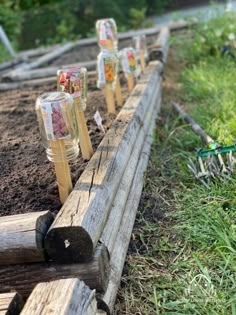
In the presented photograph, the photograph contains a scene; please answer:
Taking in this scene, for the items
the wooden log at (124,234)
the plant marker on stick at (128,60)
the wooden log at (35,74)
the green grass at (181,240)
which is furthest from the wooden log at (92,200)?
the wooden log at (35,74)

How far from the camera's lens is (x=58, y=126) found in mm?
1903

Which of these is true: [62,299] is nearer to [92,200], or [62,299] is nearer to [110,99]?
[92,200]

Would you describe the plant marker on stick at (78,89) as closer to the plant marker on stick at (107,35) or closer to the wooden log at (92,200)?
the wooden log at (92,200)

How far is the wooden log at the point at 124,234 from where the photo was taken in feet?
6.10

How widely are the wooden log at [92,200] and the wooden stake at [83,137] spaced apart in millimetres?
70

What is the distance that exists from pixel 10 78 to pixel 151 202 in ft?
9.61

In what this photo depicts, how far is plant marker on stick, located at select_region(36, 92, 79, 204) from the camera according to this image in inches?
74.4

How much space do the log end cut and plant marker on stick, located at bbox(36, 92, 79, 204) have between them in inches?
14.2

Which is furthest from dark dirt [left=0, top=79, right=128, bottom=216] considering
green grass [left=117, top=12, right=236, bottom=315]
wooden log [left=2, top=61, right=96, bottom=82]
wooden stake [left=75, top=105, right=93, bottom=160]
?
wooden log [left=2, top=61, right=96, bottom=82]

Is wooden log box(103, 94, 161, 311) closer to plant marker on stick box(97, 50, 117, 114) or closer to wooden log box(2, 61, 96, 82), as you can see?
plant marker on stick box(97, 50, 117, 114)

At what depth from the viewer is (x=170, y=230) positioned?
91.3 inches

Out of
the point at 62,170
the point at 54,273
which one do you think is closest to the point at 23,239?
the point at 54,273

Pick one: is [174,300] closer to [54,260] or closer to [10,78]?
[54,260]

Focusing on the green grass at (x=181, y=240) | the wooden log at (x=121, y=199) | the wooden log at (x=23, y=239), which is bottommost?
the green grass at (x=181, y=240)
